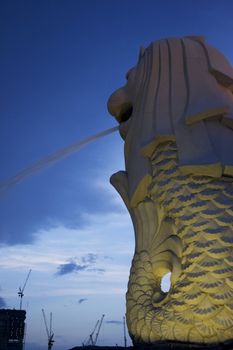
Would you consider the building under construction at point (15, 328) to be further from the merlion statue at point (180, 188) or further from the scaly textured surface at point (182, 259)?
the scaly textured surface at point (182, 259)

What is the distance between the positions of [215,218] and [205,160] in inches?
43.8

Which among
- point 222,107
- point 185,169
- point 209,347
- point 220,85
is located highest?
point 220,85

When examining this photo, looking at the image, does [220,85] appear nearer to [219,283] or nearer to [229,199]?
[229,199]

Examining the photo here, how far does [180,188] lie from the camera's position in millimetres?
7156

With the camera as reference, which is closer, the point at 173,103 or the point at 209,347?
the point at 209,347

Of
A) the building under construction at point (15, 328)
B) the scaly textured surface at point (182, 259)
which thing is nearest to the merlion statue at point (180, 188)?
the scaly textured surface at point (182, 259)

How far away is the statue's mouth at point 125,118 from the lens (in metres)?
9.62

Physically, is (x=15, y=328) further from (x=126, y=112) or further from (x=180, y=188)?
(x=180, y=188)

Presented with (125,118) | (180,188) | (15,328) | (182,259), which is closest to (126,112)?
(125,118)

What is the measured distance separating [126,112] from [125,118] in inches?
6.7

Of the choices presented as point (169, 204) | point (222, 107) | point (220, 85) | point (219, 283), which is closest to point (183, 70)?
point (220, 85)

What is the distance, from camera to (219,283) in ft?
20.2

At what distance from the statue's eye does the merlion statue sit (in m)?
0.03

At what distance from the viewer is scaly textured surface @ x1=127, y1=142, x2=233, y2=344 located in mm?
6113
